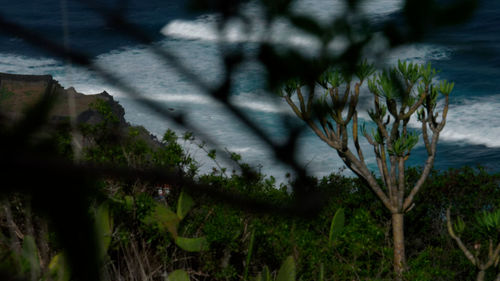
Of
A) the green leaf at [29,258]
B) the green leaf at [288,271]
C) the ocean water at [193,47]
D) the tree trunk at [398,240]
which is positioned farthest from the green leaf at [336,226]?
the ocean water at [193,47]

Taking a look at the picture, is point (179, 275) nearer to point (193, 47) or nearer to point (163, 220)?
A: point (163, 220)

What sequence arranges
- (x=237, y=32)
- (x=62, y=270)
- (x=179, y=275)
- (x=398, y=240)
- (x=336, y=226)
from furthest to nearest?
(x=398, y=240) → (x=336, y=226) → (x=179, y=275) → (x=237, y=32) → (x=62, y=270)

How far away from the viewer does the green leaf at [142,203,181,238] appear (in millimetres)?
2578

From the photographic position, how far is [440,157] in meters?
8.54

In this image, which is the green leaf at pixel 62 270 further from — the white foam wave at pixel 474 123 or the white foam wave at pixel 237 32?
the white foam wave at pixel 474 123

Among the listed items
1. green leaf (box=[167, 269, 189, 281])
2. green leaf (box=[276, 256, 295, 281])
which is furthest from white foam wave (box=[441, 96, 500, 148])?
green leaf (box=[167, 269, 189, 281])

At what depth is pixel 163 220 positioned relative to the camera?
257cm

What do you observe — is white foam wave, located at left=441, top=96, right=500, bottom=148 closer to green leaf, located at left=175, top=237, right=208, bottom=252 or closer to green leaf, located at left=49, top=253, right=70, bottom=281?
green leaf, located at left=175, top=237, right=208, bottom=252

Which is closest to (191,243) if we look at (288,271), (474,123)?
(288,271)

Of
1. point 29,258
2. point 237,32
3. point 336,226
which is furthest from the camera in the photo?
point 336,226

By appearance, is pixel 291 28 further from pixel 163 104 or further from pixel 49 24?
pixel 49 24

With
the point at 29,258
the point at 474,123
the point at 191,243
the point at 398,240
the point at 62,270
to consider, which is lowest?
the point at 474,123

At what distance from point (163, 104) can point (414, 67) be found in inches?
107

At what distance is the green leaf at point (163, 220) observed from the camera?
258 cm
